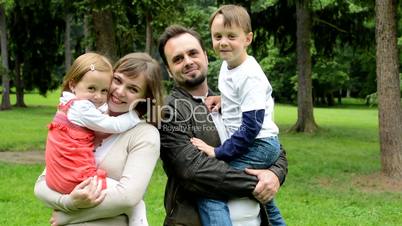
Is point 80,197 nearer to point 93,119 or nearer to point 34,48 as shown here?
point 93,119

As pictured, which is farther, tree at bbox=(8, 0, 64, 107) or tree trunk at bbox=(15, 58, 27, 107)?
tree trunk at bbox=(15, 58, 27, 107)

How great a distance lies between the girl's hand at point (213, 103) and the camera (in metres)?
2.88

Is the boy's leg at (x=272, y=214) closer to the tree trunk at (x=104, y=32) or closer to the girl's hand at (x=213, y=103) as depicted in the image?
the girl's hand at (x=213, y=103)

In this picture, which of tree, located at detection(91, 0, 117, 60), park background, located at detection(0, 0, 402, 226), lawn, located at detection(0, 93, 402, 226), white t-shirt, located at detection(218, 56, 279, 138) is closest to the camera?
white t-shirt, located at detection(218, 56, 279, 138)

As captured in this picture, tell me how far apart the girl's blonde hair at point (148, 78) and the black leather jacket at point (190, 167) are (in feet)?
0.31

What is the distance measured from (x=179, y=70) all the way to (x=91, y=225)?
86 cm

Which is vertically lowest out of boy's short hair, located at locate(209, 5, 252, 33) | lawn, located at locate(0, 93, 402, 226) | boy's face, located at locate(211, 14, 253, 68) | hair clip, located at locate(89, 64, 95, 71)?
lawn, located at locate(0, 93, 402, 226)

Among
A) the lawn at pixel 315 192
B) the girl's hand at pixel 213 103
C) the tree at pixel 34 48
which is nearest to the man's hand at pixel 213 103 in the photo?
the girl's hand at pixel 213 103

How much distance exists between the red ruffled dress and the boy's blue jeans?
55 cm

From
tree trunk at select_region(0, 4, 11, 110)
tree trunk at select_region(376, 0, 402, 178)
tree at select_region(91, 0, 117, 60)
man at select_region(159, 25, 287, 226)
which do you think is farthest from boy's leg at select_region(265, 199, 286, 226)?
tree trunk at select_region(0, 4, 11, 110)

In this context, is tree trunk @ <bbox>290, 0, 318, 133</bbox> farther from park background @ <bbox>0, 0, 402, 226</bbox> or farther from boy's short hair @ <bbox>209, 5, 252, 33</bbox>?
boy's short hair @ <bbox>209, 5, 252, 33</bbox>

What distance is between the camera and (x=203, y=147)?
8.83 feet

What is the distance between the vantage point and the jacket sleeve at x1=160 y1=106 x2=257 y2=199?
104 inches

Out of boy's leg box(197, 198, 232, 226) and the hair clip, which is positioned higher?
the hair clip
